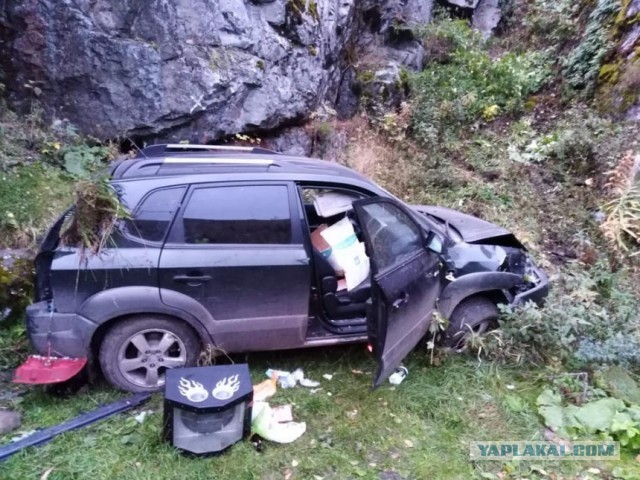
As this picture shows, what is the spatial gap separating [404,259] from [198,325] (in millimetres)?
1567

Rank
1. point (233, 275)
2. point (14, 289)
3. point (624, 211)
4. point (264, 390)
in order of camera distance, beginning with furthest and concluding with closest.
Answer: point (624, 211), point (14, 289), point (264, 390), point (233, 275)

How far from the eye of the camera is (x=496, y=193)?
7176 millimetres

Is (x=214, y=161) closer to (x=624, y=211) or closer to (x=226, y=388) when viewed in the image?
(x=226, y=388)

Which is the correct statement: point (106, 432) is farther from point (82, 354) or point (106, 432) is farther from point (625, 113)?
point (625, 113)

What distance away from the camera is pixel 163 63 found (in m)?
6.36

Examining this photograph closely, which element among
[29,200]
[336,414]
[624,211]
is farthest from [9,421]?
[624,211]

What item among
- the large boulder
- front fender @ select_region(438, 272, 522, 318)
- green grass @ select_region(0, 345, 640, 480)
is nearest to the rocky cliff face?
the large boulder

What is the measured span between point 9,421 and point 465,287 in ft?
11.2

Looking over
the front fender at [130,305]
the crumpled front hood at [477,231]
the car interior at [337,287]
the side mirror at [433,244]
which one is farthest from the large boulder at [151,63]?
the side mirror at [433,244]

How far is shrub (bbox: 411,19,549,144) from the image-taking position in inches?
339

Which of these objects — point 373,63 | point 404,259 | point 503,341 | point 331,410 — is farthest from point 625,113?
point 331,410

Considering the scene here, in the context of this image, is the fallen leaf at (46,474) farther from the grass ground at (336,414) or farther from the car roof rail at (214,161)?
the car roof rail at (214,161)

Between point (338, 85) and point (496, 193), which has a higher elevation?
point (338, 85)

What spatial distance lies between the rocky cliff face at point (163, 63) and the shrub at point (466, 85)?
2.41m
